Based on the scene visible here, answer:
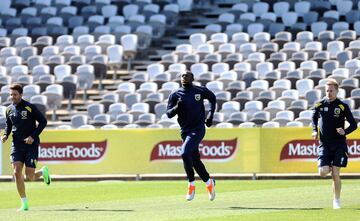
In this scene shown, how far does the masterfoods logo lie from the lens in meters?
27.5

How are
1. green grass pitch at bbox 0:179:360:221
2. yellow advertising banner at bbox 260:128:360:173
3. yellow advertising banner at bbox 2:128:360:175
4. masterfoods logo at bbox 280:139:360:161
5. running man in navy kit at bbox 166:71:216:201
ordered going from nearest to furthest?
green grass pitch at bbox 0:179:360:221, running man in navy kit at bbox 166:71:216:201, masterfoods logo at bbox 280:139:360:161, yellow advertising banner at bbox 260:128:360:173, yellow advertising banner at bbox 2:128:360:175

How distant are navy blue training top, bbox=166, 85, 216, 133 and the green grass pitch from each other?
1.38 m

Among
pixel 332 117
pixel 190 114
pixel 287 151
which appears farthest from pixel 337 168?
pixel 287 151

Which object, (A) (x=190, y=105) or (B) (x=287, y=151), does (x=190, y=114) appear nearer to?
(A) (x=190, y=105)

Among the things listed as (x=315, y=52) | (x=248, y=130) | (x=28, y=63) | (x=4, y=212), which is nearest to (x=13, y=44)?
(x=28, y=63)

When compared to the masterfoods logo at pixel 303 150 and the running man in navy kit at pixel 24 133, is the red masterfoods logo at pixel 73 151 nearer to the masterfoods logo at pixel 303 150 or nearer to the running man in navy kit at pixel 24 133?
the masterfoods logo at pixel 303 150

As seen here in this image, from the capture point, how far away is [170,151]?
2853 centimetres

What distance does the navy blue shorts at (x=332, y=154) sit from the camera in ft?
56.9

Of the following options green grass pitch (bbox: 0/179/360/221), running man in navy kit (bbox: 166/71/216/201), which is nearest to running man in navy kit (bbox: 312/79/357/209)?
green grass pitch (bbox: 0/179/360/221)

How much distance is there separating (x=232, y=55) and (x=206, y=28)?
10.6 ft

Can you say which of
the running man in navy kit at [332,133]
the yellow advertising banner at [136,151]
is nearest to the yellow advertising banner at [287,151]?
the yellow advertising banner at [136,151]

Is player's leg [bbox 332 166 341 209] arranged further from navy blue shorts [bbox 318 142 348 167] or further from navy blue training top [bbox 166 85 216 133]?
navy blue training top [bbox 166 85 216 133]

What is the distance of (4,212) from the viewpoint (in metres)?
18.1

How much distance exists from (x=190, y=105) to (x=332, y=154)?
2498 millimetres
